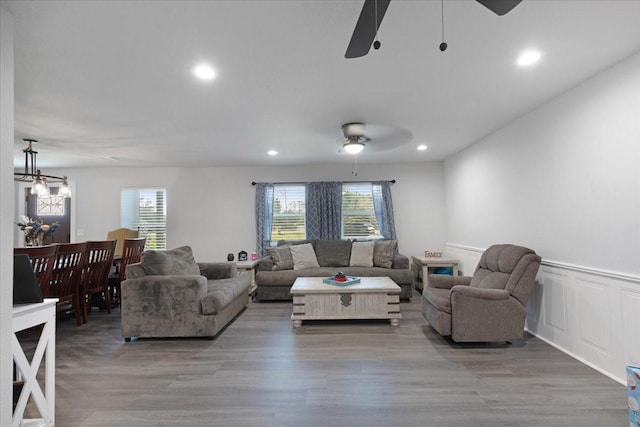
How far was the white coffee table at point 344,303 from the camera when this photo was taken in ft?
13.2

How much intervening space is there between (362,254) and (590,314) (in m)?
3.38

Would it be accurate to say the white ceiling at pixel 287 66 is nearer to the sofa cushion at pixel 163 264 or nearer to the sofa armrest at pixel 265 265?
the sofa cushion at pixel 163 264

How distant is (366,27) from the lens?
1.50m

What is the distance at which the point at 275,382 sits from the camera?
2.56 metres

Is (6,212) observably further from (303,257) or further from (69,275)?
(303,257)

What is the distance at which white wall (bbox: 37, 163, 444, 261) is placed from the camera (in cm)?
663

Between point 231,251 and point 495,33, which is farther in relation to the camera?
point 231,251

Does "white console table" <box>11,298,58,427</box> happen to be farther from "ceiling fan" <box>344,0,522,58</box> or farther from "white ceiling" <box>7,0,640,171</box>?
"ceiling fan" <box>344,0,522,58</box>

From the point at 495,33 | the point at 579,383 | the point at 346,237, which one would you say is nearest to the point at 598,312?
the point at 579,383

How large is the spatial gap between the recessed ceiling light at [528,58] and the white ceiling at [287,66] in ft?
0.19

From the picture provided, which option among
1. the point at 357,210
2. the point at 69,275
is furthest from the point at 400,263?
the point at 69,275

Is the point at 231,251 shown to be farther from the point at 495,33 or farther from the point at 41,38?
the point at 495,33

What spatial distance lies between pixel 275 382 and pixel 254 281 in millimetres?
3426

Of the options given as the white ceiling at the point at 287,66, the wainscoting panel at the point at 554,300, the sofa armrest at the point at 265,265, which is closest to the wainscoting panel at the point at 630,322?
the wainscoting panel at the point at 554,300
